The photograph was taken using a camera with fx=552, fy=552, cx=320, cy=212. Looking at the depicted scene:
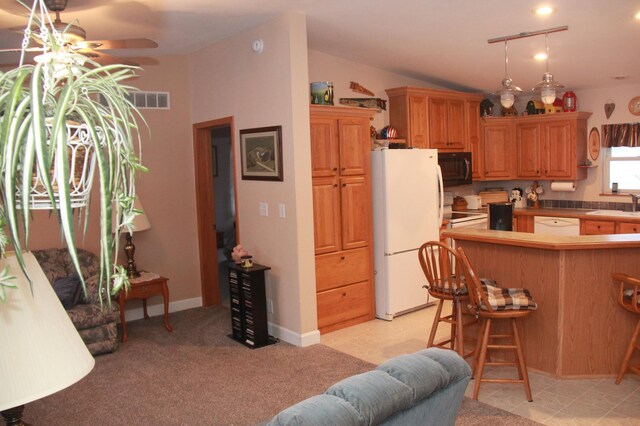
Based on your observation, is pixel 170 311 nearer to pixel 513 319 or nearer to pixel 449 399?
pixel 513 319

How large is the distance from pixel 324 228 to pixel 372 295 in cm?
91

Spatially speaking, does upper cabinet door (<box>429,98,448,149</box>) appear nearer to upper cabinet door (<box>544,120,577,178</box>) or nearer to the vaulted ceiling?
the vaulted ceiling

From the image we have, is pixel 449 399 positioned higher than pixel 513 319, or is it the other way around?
pixel 449 399

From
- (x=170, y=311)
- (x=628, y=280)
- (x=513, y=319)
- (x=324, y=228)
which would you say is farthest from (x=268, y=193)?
(x=628, y=280)

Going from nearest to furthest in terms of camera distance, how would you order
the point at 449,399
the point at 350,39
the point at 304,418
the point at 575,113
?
the point at 304,418, the point at 449,399, the point at 350,39, the point at 575,113

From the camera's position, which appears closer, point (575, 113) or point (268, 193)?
point (268, 193)

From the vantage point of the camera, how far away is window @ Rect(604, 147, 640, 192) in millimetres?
6574

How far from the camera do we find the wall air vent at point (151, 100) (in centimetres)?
561

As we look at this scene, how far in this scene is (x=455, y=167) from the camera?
22.0ft

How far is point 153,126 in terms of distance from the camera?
225 inches

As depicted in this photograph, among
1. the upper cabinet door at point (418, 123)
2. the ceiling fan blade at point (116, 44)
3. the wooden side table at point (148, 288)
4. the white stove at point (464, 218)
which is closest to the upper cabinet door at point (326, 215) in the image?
the wooden side table at point (148, 288)

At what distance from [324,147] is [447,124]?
7.59 feet

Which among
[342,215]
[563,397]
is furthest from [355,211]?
[563,397]

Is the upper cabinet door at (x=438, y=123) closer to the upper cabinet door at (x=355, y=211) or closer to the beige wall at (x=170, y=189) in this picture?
the upper cabinet door at (x=355, y=211)
